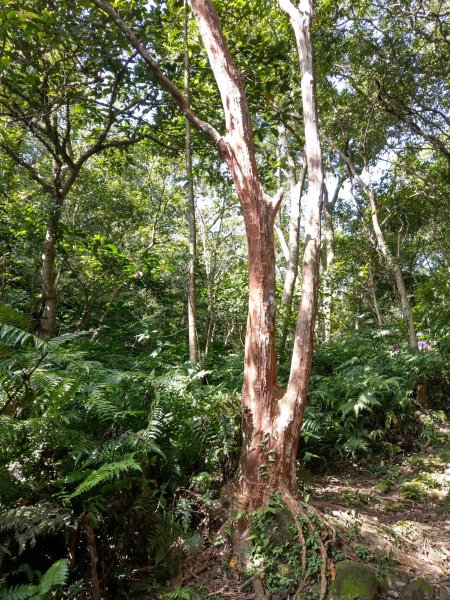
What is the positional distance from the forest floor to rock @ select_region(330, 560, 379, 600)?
0.14m

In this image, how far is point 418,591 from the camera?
256 centimetres

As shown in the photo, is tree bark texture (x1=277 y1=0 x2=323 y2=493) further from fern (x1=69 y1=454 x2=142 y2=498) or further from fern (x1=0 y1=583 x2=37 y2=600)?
fern (x1=0 y1=583 x2=37 y2=600)

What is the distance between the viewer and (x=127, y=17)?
16.9 ft

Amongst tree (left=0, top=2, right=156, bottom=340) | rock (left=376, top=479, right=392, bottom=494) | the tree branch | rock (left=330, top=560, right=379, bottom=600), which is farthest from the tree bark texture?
tree (left=0, top=2, right=156, bottom=340)

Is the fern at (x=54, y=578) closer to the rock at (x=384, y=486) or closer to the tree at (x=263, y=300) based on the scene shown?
the tree at (x=263, y=300)

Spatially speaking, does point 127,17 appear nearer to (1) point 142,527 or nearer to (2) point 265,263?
(2) point 265,263

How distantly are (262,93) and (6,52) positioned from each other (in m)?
3.45

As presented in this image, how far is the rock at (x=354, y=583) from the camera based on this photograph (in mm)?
2492

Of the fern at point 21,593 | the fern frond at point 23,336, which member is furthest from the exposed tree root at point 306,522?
the fern frond at point 23,336

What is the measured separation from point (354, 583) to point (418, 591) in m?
0.42

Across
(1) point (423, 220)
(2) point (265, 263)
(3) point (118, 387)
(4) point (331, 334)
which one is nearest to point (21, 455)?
(3) point (118, 387)

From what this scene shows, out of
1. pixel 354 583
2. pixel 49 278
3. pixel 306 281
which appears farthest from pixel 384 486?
pixel 49 278

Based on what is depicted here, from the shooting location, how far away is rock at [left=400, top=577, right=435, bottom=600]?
254 centimetres

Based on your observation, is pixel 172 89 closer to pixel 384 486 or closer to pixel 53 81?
pixel 53 81
